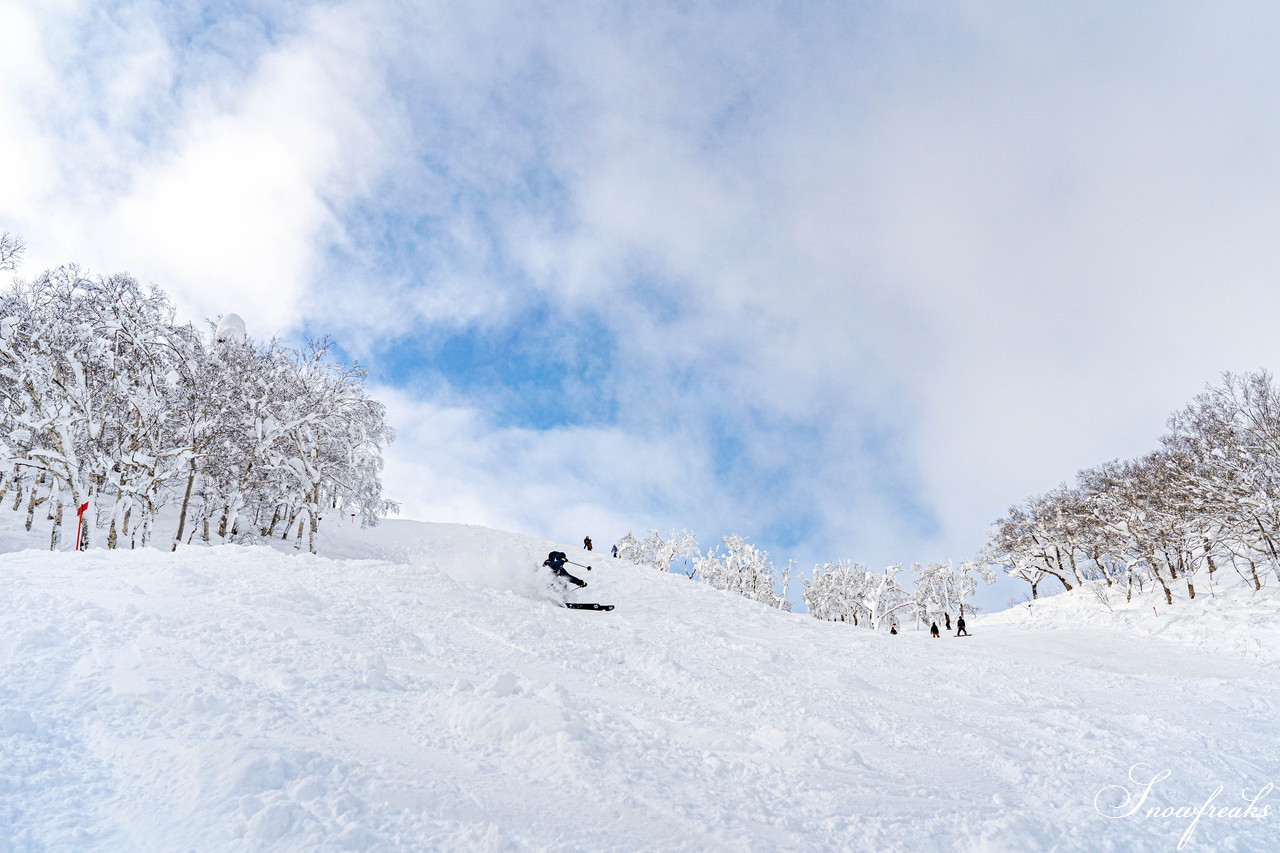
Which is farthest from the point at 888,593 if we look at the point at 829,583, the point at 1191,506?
the point at 1191,506

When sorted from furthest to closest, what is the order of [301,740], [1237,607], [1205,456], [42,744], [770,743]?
[1237,607]
[1205,456]
[770,743]
[301,740]
[42,744]

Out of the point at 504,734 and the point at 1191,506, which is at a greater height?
the point at 1191,506

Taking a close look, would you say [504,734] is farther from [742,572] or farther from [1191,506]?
[742,572]

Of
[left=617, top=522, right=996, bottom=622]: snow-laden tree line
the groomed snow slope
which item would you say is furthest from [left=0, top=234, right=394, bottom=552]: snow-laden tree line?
[left=617, top=522, right=996, bottom=622]: snow-laden tree line

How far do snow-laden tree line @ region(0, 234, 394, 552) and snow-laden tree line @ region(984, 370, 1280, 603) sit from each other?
128ft

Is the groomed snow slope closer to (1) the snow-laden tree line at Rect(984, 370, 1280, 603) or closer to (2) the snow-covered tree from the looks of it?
(1) the snow-laden tree line at Rect(984, 370, 1280, 603)

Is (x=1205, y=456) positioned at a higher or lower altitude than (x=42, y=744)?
higher

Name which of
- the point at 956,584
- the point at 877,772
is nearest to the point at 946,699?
the point at 877,772

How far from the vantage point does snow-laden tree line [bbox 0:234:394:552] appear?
2125 cm

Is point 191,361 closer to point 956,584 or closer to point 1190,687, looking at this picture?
point 1190,687

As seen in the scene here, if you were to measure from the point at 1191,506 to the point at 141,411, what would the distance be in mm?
42927

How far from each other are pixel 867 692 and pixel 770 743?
390 cm

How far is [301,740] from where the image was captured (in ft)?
16.2

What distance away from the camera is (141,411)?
22031 mm
